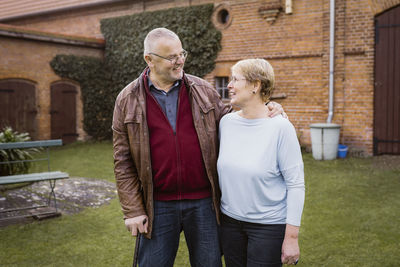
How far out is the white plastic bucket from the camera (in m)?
9.38

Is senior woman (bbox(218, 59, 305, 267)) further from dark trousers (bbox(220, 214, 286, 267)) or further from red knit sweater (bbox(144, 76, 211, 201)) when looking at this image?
red knit sweater (bbox(144, 76, 211, 201))

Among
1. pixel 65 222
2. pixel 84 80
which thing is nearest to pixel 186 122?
pixel 65 222

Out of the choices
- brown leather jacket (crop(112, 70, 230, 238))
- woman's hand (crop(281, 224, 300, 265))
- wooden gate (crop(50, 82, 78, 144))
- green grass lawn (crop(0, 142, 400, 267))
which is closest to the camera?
woman's hand (crop(281, 224, 300, 265))

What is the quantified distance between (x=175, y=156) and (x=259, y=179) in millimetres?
528

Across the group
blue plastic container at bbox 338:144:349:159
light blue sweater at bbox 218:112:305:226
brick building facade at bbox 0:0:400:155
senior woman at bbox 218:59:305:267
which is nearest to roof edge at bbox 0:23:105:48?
brick building facade at bbox 0:0:400:155

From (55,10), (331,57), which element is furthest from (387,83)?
(55,10)

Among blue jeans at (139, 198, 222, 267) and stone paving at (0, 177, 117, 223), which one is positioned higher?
blue jeans at (139, 198, 222, 267)

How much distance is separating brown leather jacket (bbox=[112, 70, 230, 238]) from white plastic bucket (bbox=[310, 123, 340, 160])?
7362 mm

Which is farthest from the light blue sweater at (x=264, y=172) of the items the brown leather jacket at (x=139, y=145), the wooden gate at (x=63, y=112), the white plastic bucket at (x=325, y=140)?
the wooden gate at (x=63, y=112)

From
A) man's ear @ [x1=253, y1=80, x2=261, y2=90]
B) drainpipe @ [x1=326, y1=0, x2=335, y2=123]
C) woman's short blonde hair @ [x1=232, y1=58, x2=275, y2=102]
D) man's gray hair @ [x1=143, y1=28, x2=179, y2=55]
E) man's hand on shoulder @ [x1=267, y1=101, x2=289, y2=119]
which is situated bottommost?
man's hand on shoulder @ [x1=267, y1=101, x2=289, y2=119]

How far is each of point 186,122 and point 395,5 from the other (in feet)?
28.3

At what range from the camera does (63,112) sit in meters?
13.5

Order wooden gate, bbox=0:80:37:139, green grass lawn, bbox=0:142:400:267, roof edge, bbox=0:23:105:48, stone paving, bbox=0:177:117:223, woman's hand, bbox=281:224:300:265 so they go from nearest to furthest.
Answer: woman's hand, bbox=281:224:300:265 → green grass lawn, bbox=0:142:400:267 → stone paving, bbox=0:177:117:223 → roof edge, bbox=0:23:105:48 → wooden gate, bbox=0:80:37:139

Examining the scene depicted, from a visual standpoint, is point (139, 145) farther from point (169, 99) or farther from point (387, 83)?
point (387, 83)
